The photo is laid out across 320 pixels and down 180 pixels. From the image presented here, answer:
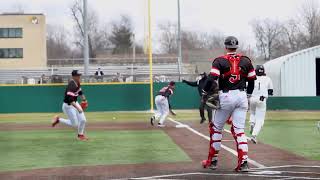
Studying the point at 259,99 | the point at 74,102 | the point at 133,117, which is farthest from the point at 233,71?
the point at 133,117

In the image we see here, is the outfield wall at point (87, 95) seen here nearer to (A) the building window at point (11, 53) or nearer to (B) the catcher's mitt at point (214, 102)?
(A) the building window at point (11, 53)

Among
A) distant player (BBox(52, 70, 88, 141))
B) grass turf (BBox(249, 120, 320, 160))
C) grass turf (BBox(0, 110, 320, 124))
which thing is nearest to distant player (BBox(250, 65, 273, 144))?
grass turf (BBox(249, 120, 320, 160))

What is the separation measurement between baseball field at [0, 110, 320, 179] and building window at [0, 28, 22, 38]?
38213mm

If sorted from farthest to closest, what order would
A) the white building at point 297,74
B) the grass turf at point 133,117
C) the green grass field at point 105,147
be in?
the white building at point 297,74, the grass turf at point 133,117, the green grass field at point 105,147

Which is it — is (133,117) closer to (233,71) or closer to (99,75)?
(99,75)

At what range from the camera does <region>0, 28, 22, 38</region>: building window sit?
53.3 m

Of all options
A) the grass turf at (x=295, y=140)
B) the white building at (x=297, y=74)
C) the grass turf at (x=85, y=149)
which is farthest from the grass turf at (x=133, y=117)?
the grass turf at (x=85, y=149)

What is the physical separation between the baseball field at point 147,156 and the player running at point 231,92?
45 cm

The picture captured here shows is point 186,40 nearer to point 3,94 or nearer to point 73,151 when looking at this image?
point 3,94

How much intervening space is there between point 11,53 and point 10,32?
240 centimetres

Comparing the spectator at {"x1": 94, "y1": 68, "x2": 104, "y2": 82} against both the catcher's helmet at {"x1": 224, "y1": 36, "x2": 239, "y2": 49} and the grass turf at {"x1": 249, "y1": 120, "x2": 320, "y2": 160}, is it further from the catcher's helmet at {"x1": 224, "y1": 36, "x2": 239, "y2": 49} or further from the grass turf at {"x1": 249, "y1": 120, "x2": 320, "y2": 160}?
the catcher's helmet at {"x1": 224, "y1": 36, "x2": 239, "y2": 49}

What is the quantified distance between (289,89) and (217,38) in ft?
46.1

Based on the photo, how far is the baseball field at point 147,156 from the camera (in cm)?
831

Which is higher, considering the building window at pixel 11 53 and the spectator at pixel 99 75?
the building window at pixel 11 53
